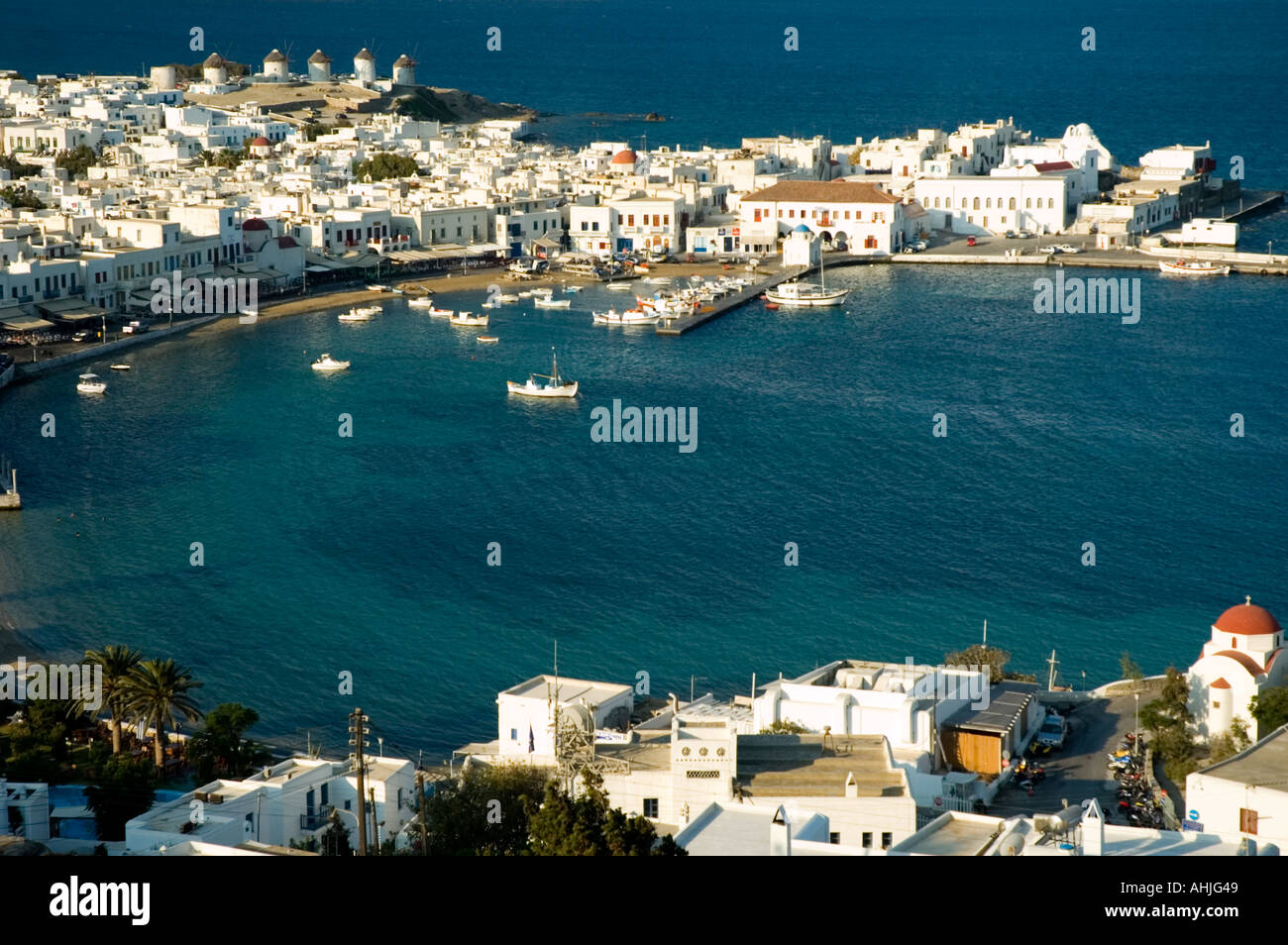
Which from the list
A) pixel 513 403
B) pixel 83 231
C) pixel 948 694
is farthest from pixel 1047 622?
pixel 83 231

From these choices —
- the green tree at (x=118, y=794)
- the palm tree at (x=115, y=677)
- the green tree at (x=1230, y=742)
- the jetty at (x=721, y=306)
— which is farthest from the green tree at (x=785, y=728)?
the jetty at (x=721, y=306)

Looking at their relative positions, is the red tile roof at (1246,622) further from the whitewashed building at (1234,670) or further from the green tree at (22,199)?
the green tree at (22,199)

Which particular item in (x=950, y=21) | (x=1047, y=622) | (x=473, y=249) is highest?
(x=950, y=21)

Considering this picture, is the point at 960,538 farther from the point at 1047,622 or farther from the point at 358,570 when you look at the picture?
the point at 358,570

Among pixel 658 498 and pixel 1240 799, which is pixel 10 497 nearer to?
pixel 658 498

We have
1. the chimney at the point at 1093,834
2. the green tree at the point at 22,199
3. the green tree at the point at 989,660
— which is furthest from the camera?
the green tree at the point at 22,199

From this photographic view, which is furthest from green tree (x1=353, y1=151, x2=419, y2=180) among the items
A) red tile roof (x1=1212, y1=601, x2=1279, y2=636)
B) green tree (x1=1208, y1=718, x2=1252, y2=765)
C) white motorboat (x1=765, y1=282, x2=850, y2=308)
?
green tree (x1=1208, y1=718, x2=1252, y2=765)

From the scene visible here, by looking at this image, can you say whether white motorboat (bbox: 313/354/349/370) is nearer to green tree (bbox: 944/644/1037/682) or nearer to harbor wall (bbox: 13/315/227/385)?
harbor wall (bbox: 13/315/227/385)
